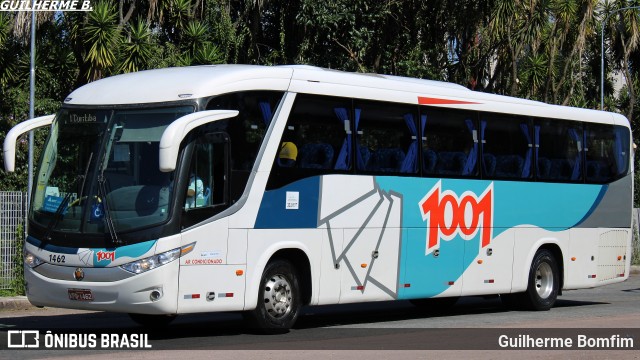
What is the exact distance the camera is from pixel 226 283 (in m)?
13.6

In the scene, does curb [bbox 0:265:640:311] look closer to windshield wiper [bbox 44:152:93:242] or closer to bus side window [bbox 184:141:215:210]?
windshield wiper [bbox 44:152:93:242]

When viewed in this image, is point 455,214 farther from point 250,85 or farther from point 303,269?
point 250,85

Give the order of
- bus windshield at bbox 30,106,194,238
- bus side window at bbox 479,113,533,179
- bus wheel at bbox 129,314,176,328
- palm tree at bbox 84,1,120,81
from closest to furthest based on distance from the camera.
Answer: bus windshield at bbox 30,106,194,238, bus wheel at bbox 129,314,176,328, bus side window at bbox 479,113,533,179, palm tree at bbox 84,1,120,81

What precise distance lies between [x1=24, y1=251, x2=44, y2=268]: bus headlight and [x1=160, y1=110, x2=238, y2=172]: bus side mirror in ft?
7.24

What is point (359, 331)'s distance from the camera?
15062mm

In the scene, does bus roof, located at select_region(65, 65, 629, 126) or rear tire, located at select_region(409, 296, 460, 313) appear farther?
rear tire, located at select_region(409, 296, 460, 313)

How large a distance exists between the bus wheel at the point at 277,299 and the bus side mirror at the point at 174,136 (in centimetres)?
230

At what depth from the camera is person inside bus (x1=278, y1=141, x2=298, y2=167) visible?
14.4m

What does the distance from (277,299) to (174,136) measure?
2.95 m

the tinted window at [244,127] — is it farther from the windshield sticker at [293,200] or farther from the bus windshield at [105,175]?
the windshield sticker at [293,200]

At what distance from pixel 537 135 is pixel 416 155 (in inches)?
135

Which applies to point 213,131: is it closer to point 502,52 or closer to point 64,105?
point 64,105

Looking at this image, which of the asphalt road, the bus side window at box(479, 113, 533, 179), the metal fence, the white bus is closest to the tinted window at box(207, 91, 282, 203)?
the white bus

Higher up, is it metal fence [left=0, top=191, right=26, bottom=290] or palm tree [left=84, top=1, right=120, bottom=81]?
palm tree [left=84, top=1, right=120, bottom=81]
